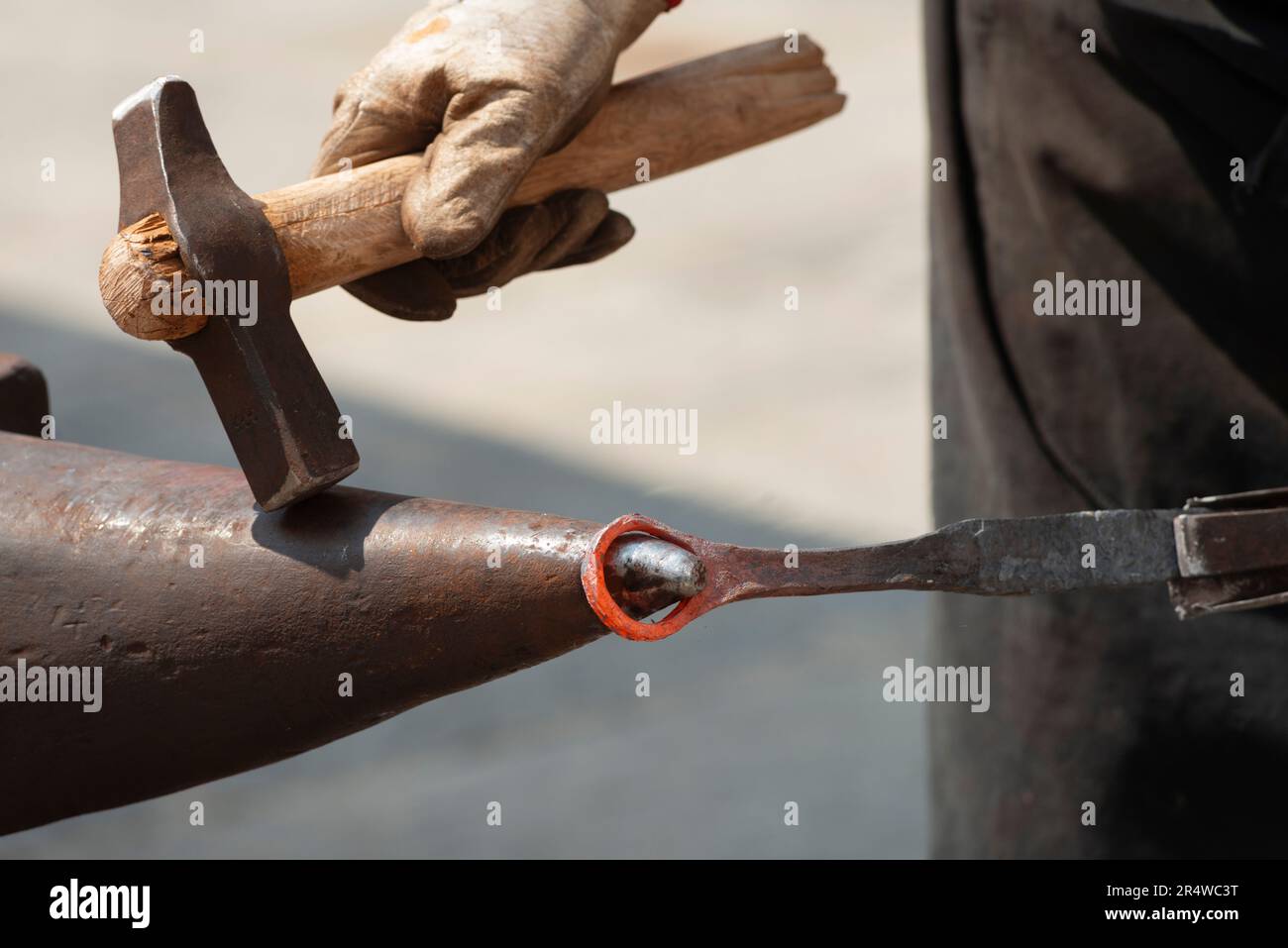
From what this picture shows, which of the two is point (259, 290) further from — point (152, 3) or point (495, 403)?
point (152, 3)

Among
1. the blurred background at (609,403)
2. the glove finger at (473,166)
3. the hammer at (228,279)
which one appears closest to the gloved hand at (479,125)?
the glove finger at (473,166)

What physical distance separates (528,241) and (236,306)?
40 cm

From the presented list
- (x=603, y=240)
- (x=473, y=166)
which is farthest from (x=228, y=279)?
(x=603, y=240)

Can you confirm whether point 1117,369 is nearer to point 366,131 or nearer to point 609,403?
point 366,131

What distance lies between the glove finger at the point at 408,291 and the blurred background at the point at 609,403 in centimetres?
211

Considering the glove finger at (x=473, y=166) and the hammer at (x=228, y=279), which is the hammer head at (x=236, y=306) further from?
the glove finger at (x=473, y=166)

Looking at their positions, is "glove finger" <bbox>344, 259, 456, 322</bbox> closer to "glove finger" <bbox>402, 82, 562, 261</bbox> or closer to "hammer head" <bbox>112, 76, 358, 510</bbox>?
"glove finger" <bbox>402, 82, 562, 261</bbox>

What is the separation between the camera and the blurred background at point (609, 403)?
3617 millimetres

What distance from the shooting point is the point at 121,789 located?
1338 millimetres

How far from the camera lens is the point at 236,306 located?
1264 mm

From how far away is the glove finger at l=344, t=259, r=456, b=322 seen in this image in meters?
1.54

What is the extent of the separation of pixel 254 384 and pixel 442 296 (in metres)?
0.33

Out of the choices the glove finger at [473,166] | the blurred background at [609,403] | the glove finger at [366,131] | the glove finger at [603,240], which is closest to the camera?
the glove finger at [473,166]
